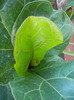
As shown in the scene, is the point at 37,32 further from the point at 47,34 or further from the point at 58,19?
the point at 58,19

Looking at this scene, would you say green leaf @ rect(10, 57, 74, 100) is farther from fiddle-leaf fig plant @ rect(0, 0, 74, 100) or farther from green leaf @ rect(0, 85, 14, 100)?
green leaf @ rect(0, 85, 14, 100)

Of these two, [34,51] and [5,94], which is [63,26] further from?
[5,94]

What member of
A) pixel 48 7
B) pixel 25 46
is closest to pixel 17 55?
pixel 25 46

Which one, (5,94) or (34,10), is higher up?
(34,10)

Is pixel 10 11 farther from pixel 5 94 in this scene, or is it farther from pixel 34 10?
pixel 5 94

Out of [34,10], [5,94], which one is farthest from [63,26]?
[5,94]

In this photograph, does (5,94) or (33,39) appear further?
(5,94)

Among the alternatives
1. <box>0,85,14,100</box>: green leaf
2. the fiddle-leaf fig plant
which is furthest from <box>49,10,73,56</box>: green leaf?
<box>0,85,14,100</box>: green leaf
